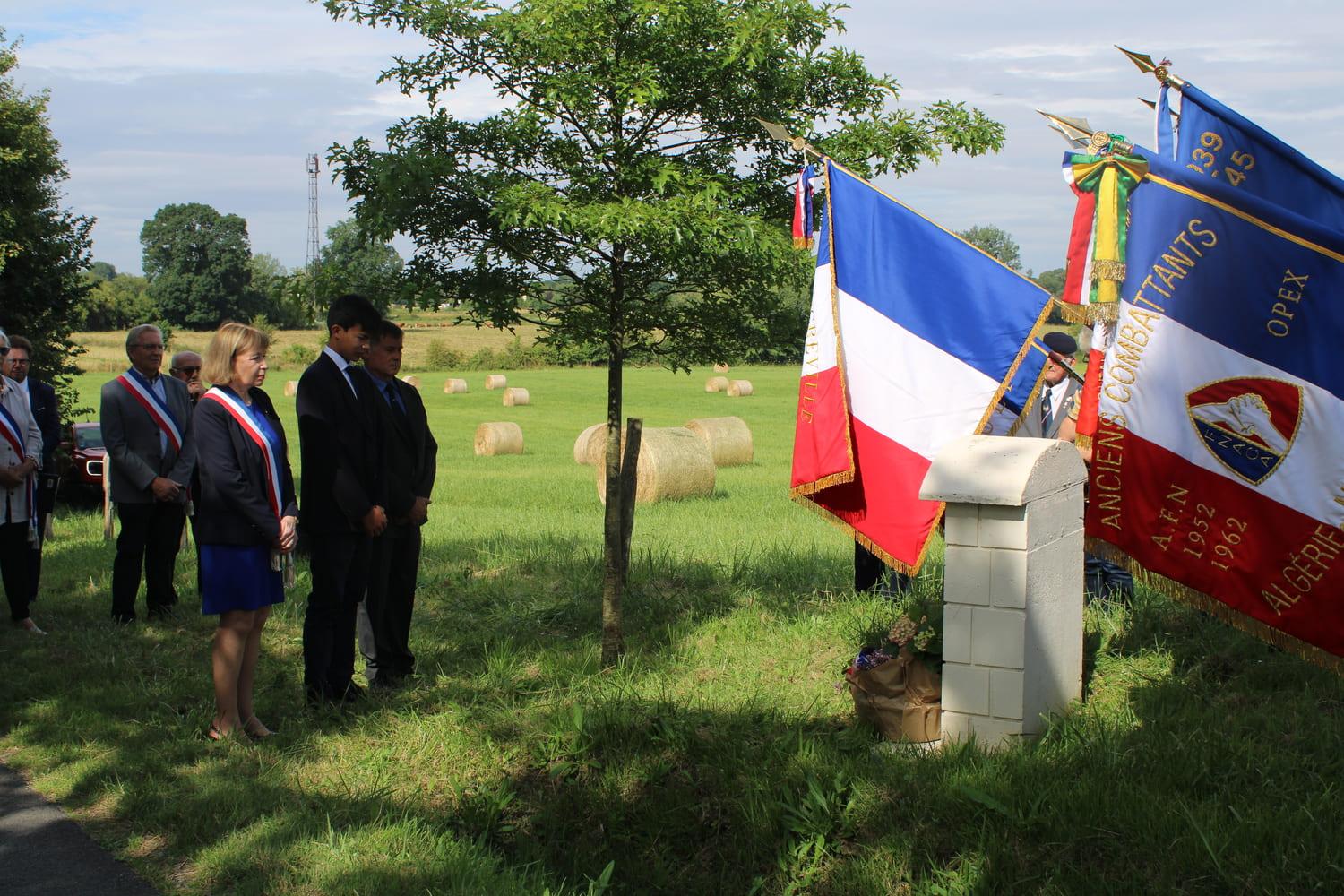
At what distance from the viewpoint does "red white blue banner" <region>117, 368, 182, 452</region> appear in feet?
28.6

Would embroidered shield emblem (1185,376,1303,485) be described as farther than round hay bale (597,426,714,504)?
No

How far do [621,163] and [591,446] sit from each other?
626 inches

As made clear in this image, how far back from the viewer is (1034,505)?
16.3ft

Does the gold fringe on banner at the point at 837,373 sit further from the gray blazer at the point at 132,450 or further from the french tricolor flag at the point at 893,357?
the gray blazer at the point at 132,450

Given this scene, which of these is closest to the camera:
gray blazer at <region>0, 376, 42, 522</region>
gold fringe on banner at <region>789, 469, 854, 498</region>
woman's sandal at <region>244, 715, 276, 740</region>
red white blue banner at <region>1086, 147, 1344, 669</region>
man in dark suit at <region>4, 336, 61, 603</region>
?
red white blue banner at <region>1086, 147, 1344, 669</region>

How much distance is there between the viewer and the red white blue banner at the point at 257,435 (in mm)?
5980

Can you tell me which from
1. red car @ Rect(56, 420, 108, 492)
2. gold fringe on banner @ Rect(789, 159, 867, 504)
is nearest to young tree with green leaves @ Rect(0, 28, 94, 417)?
red car @ Rect(56, 420, 108, 492)

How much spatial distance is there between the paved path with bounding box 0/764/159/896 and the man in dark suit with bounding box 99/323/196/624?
3381 millimetres

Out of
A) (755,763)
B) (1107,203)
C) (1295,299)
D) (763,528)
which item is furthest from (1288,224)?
(763,528)

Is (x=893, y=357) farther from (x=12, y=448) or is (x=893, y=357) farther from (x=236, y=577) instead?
(x=12, y=448)

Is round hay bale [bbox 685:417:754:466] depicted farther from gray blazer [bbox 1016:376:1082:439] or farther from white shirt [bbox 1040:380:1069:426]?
gray blazer [bbox 1016:376:1082:439]

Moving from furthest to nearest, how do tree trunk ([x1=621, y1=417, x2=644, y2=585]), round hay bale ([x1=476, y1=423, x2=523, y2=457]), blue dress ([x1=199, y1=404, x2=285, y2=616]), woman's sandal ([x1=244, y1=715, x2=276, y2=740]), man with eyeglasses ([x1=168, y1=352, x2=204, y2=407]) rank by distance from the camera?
round hay bale ([x1=476, y1=423, x2=523, y2=457]) < man with eyeglasses ([x1=168, y1=352, x2=204, y2=407]) < tree trunk ([x1=621, y1=417, x2=644, y2=585]) < woman's sandal ([x1=244, y1=715, x2=276, y2=740]) < blue dress ([x1=199, y1=404, x2=285, y2=616])

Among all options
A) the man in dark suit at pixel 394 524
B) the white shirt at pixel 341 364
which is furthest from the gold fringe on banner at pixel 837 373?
the white shirt at pixel 341 364

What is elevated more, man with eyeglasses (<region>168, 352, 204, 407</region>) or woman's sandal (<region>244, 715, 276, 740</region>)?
man with eyeglasses (<region>168, 352, 204, 407</region>)
